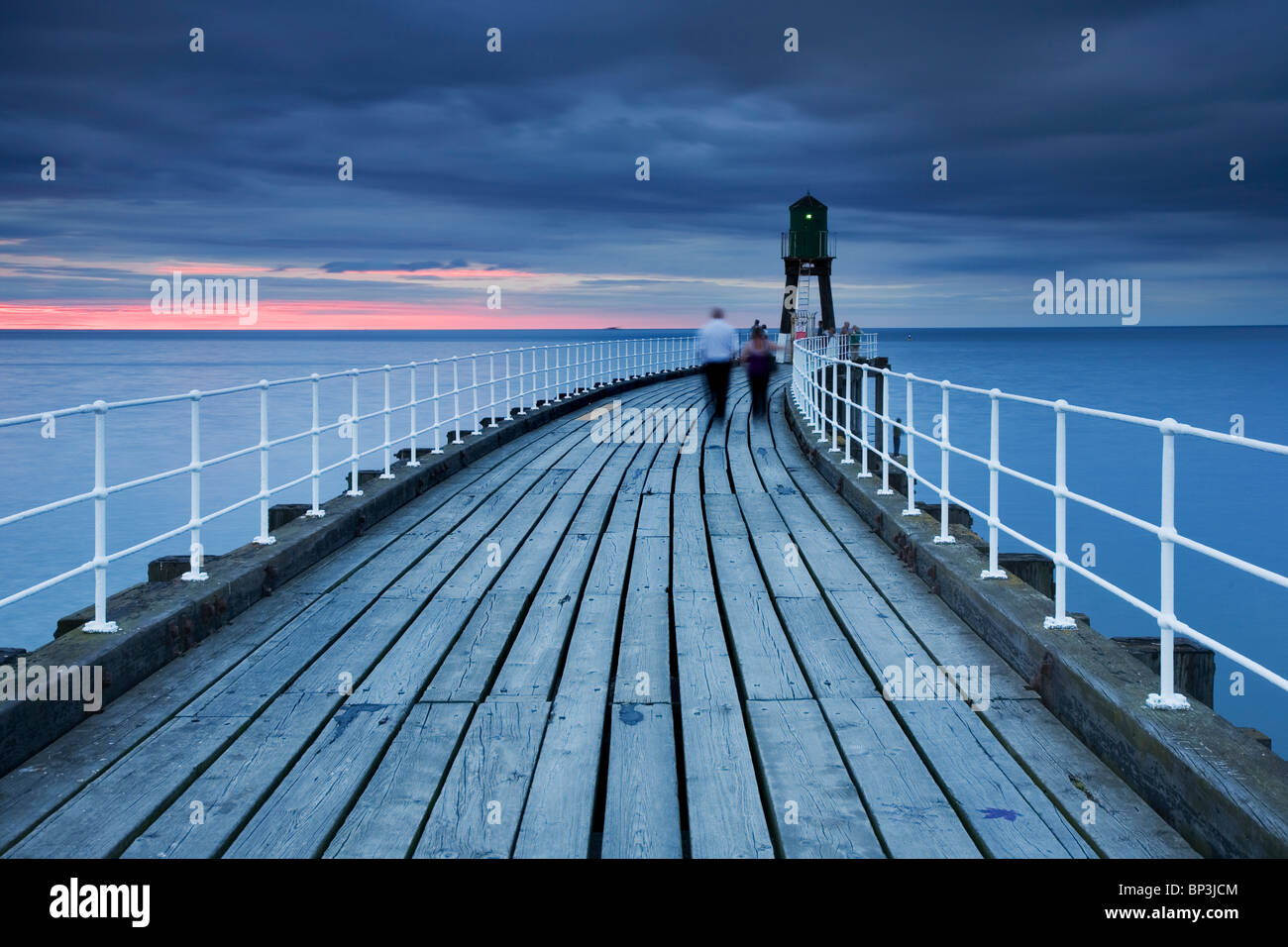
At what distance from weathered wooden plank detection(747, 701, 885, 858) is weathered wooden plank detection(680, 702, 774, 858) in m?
0.06

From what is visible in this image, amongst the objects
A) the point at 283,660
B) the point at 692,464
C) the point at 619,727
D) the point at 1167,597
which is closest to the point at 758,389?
the point at 692,464

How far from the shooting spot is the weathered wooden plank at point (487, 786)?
130 inches

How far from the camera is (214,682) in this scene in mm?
4879

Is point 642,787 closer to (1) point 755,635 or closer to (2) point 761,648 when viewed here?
(2) point 761,648

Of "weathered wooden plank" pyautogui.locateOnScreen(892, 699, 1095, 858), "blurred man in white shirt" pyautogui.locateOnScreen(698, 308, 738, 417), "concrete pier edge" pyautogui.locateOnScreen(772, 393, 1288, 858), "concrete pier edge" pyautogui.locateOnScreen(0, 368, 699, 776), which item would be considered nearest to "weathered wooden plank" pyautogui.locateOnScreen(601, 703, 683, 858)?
"weathered wooden plank" pyautogui.locateOnScreen(892, 699, 1095, 858)

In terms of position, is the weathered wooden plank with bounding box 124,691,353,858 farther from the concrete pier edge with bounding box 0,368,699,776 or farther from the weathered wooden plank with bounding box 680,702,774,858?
the weathered wooden plank with bounding box 680,702,774,858

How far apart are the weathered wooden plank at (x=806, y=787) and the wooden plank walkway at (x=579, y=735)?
11 mm

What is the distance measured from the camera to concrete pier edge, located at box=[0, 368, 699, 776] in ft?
13.3

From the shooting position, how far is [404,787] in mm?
3730

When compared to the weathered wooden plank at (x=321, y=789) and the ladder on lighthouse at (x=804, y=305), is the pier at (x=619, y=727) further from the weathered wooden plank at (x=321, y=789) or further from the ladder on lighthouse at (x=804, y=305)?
the ladder on lighthouse at (x=804, y=305)

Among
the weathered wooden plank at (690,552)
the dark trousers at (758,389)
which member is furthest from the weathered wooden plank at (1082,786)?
the dark trousers at (758,389)

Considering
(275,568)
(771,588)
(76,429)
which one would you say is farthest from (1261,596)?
(76,429)
